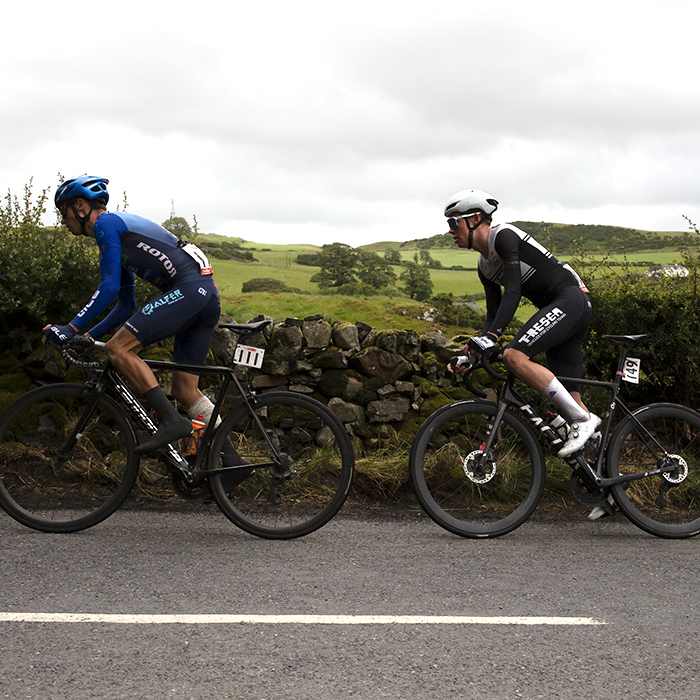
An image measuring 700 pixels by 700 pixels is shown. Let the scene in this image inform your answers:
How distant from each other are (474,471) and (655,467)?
4.44ft

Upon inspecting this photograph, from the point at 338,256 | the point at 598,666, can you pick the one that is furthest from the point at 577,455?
the point at 338,256

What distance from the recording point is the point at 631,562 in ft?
14.4

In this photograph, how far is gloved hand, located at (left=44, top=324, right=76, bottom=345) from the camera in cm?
464

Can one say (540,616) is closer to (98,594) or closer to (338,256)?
(98,594)

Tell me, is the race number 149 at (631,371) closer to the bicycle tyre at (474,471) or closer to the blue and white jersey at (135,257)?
the bicycle tyre at (474,471)

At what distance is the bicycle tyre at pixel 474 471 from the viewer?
4.89 m

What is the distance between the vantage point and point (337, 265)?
15.4m

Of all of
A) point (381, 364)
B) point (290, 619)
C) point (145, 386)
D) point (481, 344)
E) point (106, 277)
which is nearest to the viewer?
point (290, 619)

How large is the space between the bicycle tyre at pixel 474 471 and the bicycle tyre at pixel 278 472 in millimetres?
603

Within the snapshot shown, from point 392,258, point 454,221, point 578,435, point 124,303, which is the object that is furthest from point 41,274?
point 392,258

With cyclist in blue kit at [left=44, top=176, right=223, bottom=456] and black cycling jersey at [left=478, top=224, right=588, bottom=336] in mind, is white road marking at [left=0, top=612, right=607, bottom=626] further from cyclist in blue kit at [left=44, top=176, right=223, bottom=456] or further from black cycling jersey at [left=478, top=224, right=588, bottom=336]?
black cycling jersey at [left=478, top=224, right=588, bottom=336]

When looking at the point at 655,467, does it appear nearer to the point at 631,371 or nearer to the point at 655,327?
the point at 631,371

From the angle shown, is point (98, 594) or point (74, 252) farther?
point (74, 252)

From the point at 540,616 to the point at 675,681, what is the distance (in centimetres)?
73
